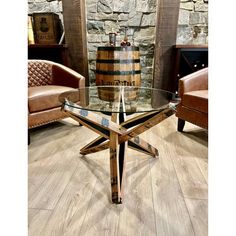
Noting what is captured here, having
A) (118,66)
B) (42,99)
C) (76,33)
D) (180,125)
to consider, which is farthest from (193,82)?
(76,33)

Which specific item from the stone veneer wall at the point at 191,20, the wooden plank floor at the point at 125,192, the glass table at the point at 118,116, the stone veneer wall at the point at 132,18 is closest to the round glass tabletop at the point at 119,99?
the glass table at the point at 118,116

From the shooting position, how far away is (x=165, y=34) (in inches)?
106

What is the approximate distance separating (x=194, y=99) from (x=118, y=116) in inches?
29.3

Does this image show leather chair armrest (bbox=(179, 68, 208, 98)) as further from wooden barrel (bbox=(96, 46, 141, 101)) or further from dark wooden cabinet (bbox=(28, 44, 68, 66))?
dark wooden cabinet (bbox=(28, 44, 68, 66))

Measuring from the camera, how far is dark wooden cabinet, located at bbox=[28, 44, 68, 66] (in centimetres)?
276

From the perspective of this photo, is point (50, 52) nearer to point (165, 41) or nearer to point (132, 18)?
point (132, 18)

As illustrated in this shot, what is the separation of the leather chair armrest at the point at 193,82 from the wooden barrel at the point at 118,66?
0.63 meters

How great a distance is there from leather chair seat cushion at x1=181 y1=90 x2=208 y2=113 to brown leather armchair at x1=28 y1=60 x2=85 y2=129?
109 cm

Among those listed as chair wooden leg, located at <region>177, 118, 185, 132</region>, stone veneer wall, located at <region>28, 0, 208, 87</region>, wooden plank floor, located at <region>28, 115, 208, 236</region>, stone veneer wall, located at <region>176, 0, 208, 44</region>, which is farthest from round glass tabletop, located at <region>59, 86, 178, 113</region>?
stone veneer wall, located at <region>176, 0, 208, 44</region>

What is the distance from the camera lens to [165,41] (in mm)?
2723

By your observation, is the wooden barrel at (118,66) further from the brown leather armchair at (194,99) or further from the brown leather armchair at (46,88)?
the brown leather armchair at (194,99)
